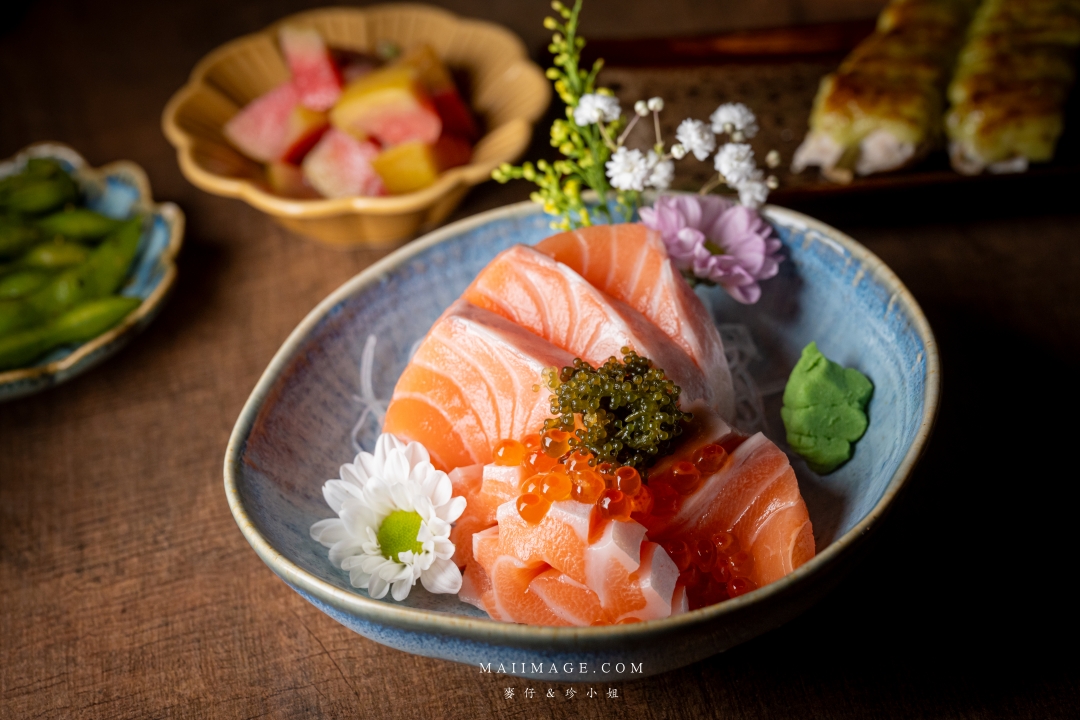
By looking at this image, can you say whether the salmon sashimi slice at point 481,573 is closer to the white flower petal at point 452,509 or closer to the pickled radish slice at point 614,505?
the white flower petal at point 452,509

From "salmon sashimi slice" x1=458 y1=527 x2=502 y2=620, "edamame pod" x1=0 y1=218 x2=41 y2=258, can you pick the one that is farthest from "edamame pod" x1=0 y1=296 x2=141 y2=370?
"salmon sashimi slice" x1=458 y1=527 x2=502 y2=620

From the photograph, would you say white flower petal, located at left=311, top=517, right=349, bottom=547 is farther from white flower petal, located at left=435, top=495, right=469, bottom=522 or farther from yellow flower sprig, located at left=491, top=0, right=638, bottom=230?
yellow flower sprig, located at left=491, top=0, right=638, bottom=230

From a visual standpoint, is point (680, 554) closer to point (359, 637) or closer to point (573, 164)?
point (359, 637)

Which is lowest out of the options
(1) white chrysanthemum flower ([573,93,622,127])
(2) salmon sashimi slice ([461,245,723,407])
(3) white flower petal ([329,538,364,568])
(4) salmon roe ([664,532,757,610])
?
(3) white flower petal ([329,538,364,568])

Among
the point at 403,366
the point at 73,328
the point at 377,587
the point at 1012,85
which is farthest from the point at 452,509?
the point at 1012,85

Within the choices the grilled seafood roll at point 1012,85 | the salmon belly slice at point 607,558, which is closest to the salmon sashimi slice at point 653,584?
the salmon belly slice at point 607,558

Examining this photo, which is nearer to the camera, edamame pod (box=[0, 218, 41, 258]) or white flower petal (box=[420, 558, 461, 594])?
white flower petal (box=[420, 558, 461, 594])

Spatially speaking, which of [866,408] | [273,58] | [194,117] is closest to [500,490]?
[866,408]
